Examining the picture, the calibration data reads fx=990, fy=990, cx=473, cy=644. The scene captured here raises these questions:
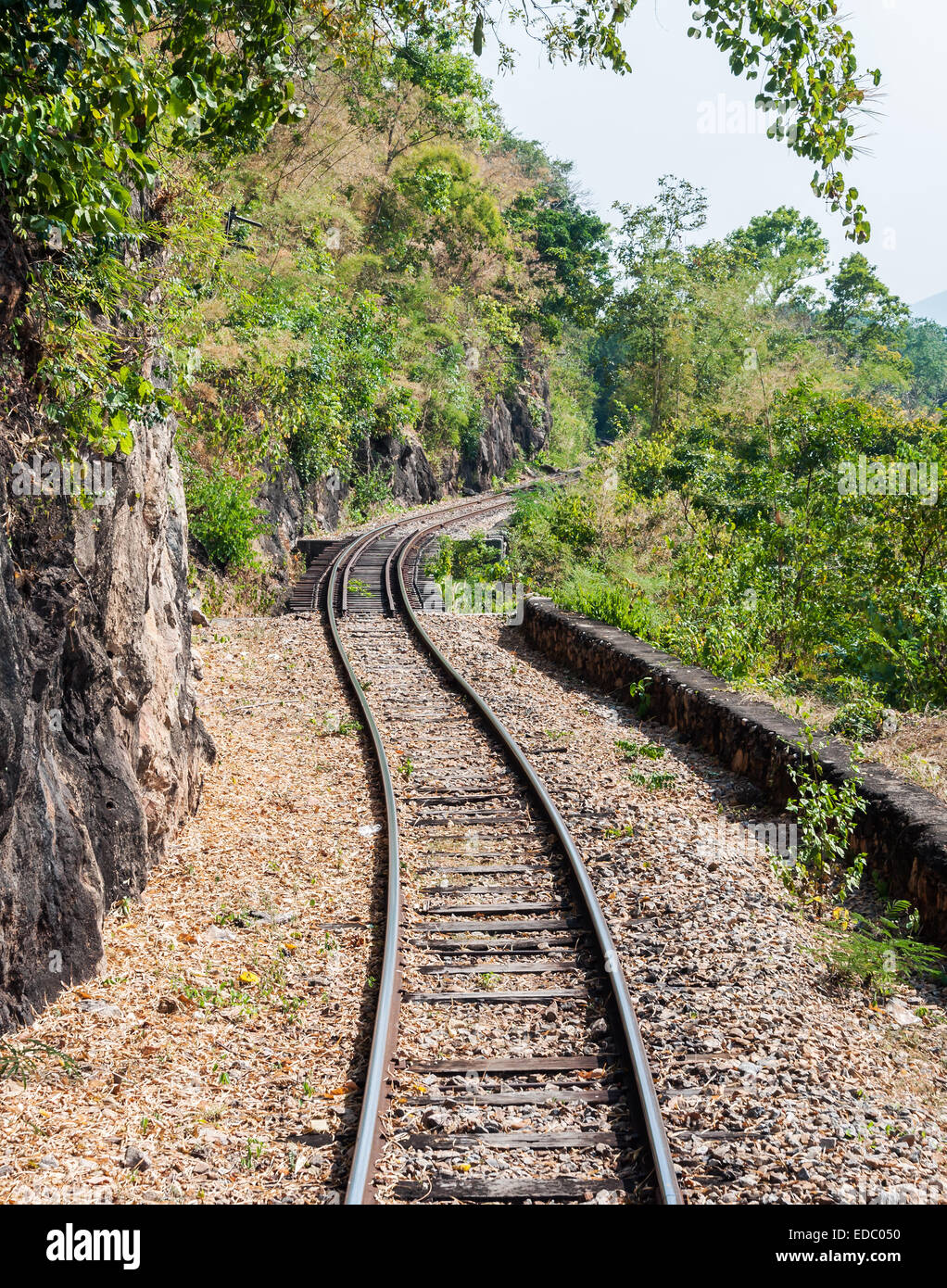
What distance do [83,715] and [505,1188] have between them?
147 inches

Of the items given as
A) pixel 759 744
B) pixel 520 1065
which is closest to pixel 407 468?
pixel 759 744

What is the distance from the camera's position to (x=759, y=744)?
8711 mm

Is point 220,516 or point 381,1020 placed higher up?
point 220,516

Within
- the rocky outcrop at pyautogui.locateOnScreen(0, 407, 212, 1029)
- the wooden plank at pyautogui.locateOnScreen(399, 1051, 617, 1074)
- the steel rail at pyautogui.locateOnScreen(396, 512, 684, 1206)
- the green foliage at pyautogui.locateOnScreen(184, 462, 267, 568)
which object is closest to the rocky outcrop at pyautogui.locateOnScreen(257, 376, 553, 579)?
the green foliage at pyautogui.locateOnScreen(184, 462, 267, 568)

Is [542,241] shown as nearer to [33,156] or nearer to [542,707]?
[542,707]

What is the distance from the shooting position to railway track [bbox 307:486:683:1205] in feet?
13.5

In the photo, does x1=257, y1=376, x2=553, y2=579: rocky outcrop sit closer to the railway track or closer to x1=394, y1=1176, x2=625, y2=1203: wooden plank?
the railway track

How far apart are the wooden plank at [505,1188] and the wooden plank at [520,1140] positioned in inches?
8.2

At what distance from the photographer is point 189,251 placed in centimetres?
1021

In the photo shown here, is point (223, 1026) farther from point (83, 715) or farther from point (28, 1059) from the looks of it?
point (83, 715)

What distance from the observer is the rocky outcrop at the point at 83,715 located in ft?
16.4

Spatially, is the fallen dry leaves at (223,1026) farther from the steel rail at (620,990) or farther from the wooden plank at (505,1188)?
the steel rail at (620,990)

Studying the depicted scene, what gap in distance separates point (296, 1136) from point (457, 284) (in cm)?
3973

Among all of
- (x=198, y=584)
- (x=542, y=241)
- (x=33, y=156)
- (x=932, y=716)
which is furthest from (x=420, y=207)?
(x=33, y=156)
